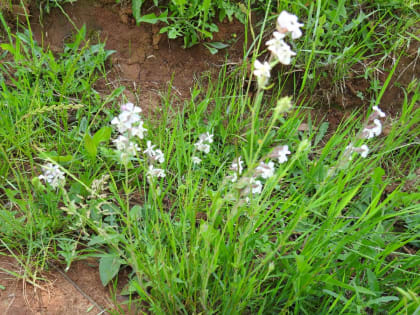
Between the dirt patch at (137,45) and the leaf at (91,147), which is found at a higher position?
the dirt patch at (137,45)

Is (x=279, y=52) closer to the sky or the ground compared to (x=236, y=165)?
closer to the sky

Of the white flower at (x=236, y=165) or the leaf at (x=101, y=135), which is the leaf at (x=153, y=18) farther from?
the white flower at (x=236, y=165)

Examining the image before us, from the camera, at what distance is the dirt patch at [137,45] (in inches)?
99.8

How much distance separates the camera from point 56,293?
5.41 ft

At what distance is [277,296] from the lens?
165cm

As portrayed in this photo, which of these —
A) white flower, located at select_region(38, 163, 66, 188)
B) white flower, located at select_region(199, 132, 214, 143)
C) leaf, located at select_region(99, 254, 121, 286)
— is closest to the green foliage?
white flower, located at select_region(199, 132, 214, 143)

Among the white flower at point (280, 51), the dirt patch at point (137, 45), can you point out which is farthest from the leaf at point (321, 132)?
the white flower at point (280, 51)

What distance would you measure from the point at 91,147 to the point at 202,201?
0.61 m

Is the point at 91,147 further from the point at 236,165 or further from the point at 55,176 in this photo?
the point at 236,165

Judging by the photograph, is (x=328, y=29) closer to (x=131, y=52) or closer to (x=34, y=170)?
(x=131, y=52)

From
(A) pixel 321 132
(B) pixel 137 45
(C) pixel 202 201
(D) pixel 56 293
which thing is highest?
(B) pixel 137 45

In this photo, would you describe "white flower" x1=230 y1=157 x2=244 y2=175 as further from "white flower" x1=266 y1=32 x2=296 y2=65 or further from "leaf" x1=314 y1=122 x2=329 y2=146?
"leaf" x1=314 y1=122 x2=329 y2=146

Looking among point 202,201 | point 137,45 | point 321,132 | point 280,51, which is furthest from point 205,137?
point 137,45

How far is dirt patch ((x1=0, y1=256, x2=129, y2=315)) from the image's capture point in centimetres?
160
